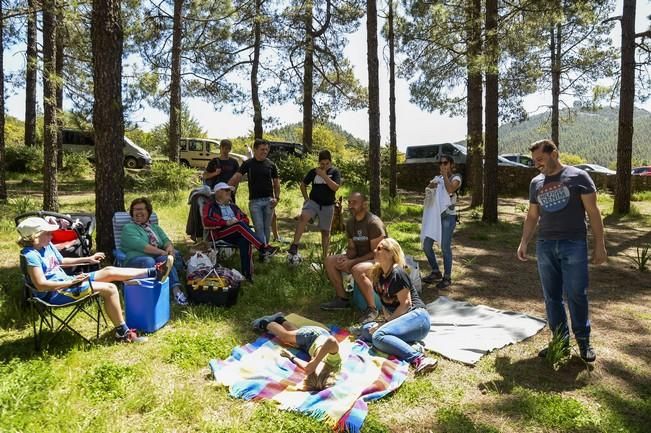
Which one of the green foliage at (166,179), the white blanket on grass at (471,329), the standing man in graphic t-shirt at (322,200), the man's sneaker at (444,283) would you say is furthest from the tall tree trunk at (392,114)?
the white blanket on grass at (471,329)

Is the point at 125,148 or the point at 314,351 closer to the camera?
the point at 314,351

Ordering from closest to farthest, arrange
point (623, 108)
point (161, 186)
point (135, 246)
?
1. point (135, 246)
2. point (623, 108)
3. point (161, 186)

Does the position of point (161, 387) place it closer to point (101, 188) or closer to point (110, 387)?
point (110, 387)

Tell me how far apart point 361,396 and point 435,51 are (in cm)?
1278

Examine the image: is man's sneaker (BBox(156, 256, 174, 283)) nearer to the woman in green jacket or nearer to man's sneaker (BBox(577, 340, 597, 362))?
the woman in green jacket

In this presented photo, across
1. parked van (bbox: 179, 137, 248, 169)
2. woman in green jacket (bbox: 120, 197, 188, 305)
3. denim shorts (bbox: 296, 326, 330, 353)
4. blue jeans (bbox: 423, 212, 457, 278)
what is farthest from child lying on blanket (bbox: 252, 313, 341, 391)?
parked van (bbox: 179, 137, 248, 169)

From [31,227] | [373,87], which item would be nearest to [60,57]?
[373,87]

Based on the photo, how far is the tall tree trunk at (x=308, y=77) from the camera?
14573mm

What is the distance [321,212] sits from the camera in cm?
599

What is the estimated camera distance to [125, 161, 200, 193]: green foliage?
12.0 meters

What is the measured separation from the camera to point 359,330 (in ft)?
13.1

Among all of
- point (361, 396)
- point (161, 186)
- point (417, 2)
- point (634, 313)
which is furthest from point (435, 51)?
point (361, 396)

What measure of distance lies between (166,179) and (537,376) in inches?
411

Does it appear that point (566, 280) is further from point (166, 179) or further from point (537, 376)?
point (166, 179)
